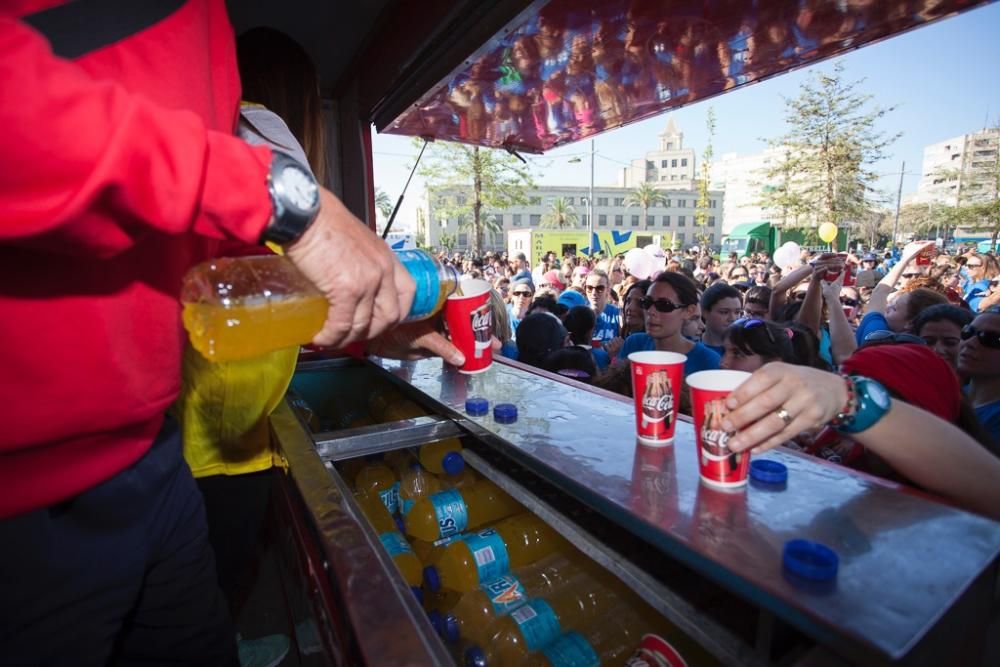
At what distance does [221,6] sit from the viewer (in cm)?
114

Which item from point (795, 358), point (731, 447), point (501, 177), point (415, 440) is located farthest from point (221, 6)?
point (501, 177)

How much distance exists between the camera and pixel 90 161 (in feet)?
2.04

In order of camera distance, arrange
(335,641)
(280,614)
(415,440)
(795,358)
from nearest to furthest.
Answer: (335,641) → (415,440) → (280,614) → (795,358)

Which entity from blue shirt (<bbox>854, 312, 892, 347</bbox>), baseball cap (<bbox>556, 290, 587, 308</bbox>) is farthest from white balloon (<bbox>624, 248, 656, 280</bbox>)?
blue shirt (<bbox>854, 312, 892, 347</bbox>)

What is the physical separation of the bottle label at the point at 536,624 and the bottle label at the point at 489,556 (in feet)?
0.56

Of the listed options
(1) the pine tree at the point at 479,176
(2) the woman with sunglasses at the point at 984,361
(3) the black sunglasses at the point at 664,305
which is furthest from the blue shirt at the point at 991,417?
(1) the pine tree at the point at 479,176

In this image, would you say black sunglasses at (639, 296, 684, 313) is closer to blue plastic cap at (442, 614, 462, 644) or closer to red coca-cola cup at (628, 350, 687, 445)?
red coca-cola cup at (628, 350, 687, 445)

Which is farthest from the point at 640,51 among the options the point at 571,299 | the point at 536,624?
the point at 571,299

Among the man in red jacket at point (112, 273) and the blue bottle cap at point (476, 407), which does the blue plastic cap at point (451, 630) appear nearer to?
the blue bottle cap at point (476, 407)

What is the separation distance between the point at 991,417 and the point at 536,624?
2508 millimetres

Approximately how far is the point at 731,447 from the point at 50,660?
141 cm

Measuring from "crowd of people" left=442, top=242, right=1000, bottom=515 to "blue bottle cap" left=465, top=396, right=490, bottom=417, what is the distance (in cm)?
87

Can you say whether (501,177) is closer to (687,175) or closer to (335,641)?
(335,641)

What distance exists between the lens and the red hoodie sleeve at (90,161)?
0.60m
